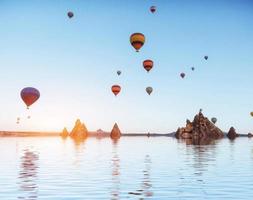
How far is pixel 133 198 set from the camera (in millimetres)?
25688

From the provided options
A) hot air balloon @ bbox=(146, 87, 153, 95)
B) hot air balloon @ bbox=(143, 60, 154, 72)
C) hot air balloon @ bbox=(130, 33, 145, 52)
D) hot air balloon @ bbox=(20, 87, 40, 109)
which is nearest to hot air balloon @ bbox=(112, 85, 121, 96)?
hot air balloon @ bbox=(146, 87, 153, 95)

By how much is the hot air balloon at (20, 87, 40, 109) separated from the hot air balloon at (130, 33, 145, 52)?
709 inches

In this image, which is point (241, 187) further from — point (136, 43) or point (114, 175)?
point (136, 43)

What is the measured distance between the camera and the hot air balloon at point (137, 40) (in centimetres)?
7559

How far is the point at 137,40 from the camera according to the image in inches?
2995

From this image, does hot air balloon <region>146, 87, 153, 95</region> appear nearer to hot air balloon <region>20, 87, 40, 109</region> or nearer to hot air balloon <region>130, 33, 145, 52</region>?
hot air balloon <region>130, 33, 145, 52</region>

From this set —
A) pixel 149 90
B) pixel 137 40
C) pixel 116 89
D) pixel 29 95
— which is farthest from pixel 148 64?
pixel 149 90

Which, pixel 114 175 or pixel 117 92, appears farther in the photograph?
pixel 117 92

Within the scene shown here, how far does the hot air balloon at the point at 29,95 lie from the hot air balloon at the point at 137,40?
18007mm

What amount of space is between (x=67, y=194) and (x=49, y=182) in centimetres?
668

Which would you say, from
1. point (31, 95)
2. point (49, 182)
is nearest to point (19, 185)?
point (49, 182)

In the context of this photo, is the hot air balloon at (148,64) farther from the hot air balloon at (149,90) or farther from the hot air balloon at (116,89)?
the hot air balloon at (149,90)

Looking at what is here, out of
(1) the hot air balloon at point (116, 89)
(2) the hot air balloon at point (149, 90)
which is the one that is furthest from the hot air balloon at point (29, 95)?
(2) the hot air balloon at point (149, 90)

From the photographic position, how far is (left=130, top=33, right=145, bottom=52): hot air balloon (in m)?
75.6
